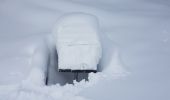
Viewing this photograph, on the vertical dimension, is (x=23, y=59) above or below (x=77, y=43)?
below

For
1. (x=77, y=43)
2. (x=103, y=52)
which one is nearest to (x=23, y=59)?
(x=77, y=43)

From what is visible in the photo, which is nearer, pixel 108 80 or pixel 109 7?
pixel 108 80

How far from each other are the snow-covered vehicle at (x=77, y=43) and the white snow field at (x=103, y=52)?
18 centimetres

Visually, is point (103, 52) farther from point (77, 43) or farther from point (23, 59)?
point (23, 59)

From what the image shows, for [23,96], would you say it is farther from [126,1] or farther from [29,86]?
[126,1]

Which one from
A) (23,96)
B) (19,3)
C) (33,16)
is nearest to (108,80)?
(23,96)

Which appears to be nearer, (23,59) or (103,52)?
(23,59)

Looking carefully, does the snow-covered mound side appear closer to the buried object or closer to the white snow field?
the white snow field

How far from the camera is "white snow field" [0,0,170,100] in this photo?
2.90m

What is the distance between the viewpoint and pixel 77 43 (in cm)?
326

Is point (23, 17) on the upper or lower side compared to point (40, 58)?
upper

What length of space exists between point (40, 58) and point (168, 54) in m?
1.53

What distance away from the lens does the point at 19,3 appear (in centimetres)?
443

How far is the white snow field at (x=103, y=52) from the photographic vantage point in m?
2.90
